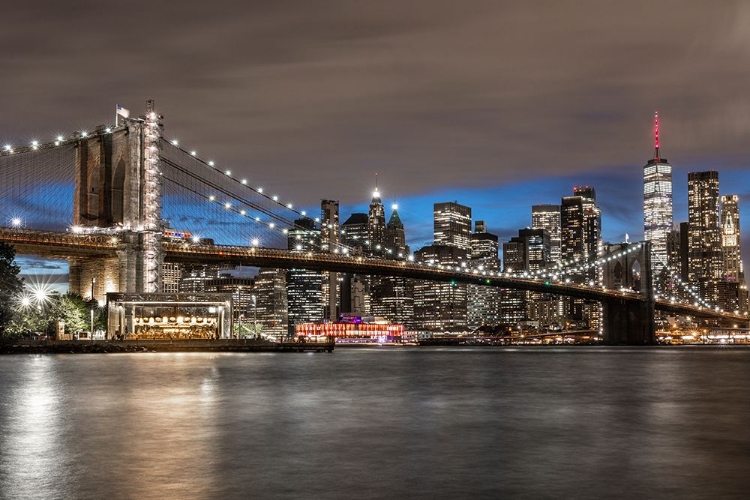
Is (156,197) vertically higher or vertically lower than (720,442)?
higher

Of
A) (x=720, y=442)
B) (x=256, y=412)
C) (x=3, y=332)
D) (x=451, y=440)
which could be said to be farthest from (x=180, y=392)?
(x=3, y=332)

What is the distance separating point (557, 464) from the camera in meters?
16.3

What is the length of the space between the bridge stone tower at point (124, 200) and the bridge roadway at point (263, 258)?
1766mm

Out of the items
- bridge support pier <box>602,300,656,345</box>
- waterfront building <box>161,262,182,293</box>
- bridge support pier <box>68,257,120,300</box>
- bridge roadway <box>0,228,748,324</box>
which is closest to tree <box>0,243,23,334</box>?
bridge roadway <box>0,228,748,324</box>

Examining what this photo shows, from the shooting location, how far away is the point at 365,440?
1961 centimetres

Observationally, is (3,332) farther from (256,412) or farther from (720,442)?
(720,442)

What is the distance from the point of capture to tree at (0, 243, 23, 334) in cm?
6400

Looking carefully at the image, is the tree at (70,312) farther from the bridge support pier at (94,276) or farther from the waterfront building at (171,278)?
the waterfront building at (171,278)

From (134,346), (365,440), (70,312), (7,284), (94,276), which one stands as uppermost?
(94,276)

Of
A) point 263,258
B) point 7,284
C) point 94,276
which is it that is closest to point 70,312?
point 94,276

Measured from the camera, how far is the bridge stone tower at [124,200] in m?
72.3

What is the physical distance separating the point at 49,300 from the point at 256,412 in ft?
179

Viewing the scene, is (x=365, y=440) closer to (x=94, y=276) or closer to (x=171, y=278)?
(x=94, y=276)

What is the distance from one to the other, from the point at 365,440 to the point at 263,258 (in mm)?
61318
